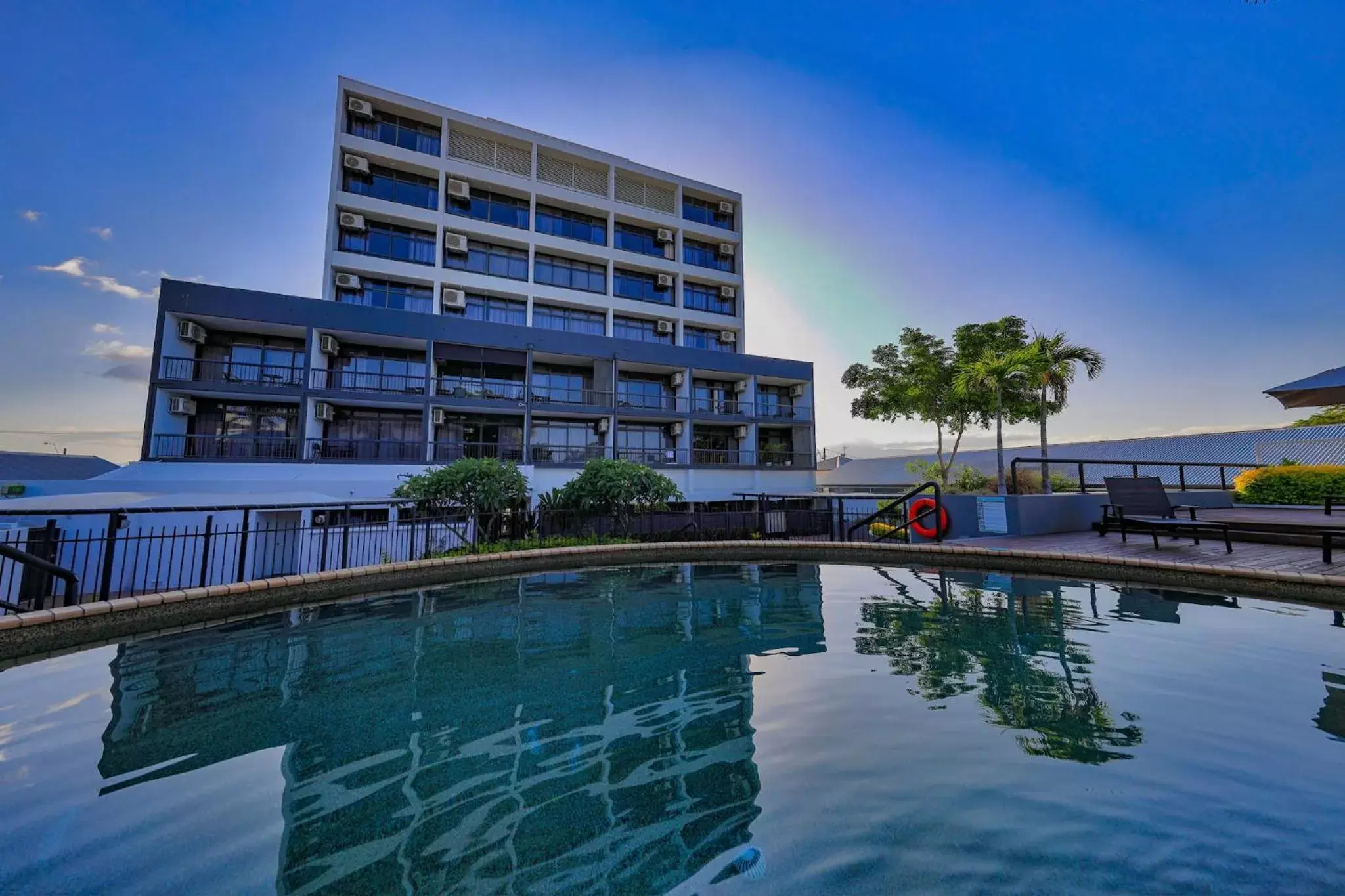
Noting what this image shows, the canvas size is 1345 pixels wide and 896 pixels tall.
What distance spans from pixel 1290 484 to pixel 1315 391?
19.8 feet

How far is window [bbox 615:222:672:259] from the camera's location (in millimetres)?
25203

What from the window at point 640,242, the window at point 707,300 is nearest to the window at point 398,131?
the window at point 640,242

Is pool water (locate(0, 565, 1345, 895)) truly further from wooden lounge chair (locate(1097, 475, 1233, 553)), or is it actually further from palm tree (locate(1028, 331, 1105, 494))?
palm tree (locate(1028, 331, 1105, 494))

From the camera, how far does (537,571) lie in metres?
9.49

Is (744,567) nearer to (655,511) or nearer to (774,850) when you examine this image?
(655,511)

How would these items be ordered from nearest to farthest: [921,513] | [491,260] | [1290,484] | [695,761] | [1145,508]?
[695,761] < [1145,508] < [921,513] < [1290,484] < [491,260]

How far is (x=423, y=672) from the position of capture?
4.34 meters

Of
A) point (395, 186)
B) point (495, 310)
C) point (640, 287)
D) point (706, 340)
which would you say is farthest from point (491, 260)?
point (706, 340)

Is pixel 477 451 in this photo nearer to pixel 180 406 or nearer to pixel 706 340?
pixel 180 406

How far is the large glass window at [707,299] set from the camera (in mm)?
26516

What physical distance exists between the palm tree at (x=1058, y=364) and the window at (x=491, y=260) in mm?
22099

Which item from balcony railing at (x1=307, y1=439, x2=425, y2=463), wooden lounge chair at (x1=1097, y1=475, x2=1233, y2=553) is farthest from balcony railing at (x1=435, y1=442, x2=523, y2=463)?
wooden lounge chair at (x1=1097, y1=475, x2=1233, y2=553)

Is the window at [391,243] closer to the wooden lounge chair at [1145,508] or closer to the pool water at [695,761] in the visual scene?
the pool water at [695,761]

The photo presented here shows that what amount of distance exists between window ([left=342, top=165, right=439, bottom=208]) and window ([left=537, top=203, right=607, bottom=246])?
4.57 m
